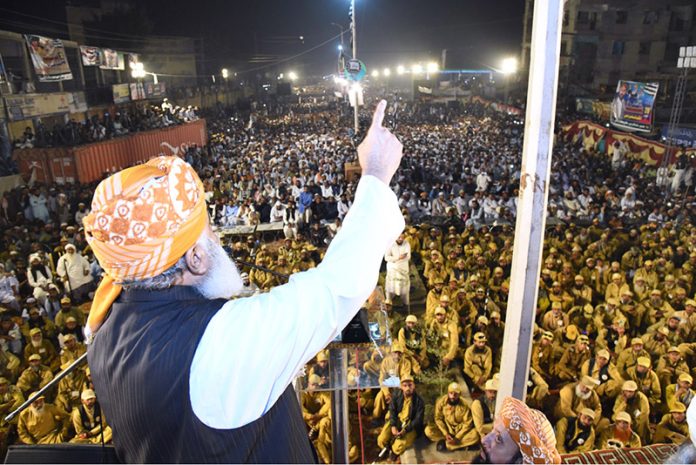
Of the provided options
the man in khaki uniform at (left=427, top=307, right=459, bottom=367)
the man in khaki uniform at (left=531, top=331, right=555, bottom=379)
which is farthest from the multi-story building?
the man in khaki uniform at (left=427, top=307, right=459, bottom=367)

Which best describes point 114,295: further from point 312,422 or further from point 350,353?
point 312,422

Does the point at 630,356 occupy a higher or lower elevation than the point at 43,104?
lower

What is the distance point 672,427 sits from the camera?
16.7ft

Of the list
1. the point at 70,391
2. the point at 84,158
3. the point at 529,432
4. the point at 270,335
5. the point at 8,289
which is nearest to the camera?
the point at 270,335

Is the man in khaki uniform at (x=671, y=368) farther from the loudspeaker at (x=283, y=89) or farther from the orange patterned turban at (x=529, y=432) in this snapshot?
the loudspeaker at (x=283, y=89)

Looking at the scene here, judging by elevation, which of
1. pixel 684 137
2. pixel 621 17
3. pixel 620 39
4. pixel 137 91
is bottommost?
pixel 684 137

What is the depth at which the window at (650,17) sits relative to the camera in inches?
1037

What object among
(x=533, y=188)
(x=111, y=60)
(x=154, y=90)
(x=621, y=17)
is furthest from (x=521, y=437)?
(x=621, y=17)

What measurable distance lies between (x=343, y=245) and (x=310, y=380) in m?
1.43

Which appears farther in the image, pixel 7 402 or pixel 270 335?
pixel 7 402

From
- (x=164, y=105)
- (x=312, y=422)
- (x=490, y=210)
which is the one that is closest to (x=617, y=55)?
(x=490, y=210)

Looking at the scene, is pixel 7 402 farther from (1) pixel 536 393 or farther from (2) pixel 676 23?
(2) pixel 676 23

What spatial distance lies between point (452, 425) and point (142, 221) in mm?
4923

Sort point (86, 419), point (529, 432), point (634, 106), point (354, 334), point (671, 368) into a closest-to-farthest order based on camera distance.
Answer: point (354, 334) < point (529, 432) < point (86, 419) < point (671, 368) < point (634, 106)
